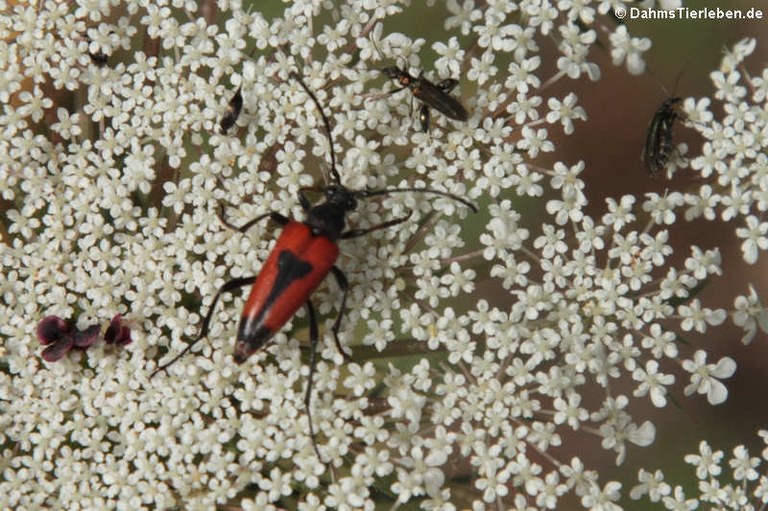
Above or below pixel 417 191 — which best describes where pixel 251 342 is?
below

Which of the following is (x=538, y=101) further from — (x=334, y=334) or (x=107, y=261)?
(x=107, y=261)

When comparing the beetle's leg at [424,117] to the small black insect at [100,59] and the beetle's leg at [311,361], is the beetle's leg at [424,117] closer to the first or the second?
the beetle's leg at [311,361]

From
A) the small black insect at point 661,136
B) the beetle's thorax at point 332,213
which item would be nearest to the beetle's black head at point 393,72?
the beetle's thorax at point 332,213

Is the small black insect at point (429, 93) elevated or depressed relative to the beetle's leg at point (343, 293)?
elevated

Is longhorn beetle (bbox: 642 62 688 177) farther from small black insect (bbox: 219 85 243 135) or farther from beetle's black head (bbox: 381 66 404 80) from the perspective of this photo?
small black insect (bbox: 219 85 243 135)

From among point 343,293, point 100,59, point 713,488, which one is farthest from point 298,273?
point 713,488

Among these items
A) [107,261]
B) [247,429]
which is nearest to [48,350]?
[107,261]

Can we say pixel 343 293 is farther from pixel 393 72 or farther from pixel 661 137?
pixel 661 137
